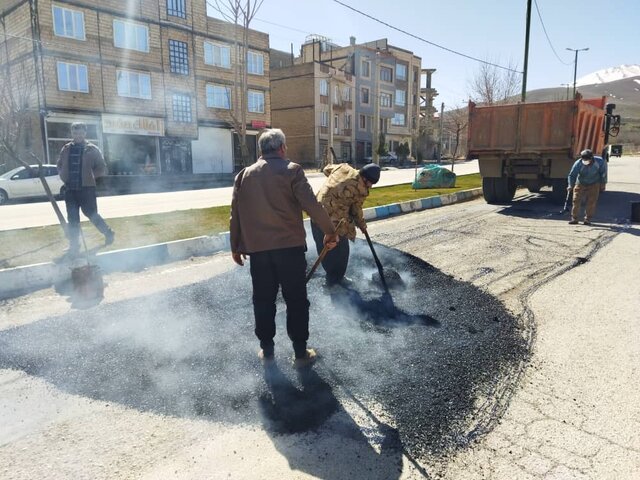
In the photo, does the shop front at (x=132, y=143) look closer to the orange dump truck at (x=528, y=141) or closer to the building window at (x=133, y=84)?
the building window at (x=133, y=84)

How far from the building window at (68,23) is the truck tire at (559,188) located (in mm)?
23292

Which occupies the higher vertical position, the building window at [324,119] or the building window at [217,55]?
the building window at [217,55]

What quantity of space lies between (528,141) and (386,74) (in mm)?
42923

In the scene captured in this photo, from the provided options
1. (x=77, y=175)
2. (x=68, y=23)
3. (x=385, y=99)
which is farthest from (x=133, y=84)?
(x=385, y=99)

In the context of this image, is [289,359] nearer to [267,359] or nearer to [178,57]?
[267,359]

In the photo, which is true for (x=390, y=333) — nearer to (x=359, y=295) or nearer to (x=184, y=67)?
(x=359, y=295)

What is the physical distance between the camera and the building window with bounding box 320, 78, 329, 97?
40.8 metres

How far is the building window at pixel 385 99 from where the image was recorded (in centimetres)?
4978

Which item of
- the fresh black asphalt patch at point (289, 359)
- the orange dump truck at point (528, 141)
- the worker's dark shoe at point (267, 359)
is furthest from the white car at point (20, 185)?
the worker's dark shoe at point (267, 359)

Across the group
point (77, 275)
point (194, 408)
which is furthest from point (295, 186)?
point (77, 275)

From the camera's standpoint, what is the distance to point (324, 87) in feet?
135

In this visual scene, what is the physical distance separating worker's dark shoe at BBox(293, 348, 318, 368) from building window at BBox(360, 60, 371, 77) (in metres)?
47.5

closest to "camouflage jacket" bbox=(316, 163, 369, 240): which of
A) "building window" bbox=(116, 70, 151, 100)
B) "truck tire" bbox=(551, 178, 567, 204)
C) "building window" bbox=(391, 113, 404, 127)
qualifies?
"truck tire" bbox=(551, 178, 567, 204)

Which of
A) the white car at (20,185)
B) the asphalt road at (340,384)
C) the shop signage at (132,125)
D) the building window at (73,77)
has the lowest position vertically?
the asphalt road at (340,384)
